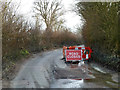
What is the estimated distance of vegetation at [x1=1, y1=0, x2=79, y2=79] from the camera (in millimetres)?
12258

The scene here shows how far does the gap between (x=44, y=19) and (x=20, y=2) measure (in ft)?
81.6

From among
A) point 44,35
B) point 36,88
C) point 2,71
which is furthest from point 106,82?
point 44,35

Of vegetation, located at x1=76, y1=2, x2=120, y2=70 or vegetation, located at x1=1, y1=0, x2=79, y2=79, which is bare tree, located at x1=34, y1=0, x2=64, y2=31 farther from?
vegetation, located at x1=76, y1=2, x2=120, y2=70

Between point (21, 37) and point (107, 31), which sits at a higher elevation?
point (107, 31)

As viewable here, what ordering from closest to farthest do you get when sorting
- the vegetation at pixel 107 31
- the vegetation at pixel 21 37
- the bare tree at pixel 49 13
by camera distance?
1. the vegetation at pixel 107 31
2. the vegetation at pixel 21 37
3. the bare tree at pixel 49 13

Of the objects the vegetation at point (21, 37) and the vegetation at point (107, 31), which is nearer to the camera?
the vegetation at point (107, 31)

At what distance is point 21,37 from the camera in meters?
16.7

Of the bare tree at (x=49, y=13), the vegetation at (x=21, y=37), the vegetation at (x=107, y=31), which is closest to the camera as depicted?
the vegetation at (x=107, y=31)

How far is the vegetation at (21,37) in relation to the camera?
1226 cm

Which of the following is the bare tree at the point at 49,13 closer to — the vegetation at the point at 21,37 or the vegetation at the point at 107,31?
the vegetation at the point at 21,37

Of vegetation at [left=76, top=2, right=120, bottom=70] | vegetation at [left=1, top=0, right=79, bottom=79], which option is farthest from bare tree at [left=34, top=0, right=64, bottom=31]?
vegetation at [left=76, top=2, right=120, bottom=70]

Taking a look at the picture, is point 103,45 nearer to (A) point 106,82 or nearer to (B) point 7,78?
(A) point 106,82

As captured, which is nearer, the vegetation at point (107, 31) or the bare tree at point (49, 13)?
the vegetation at point (107, 31)

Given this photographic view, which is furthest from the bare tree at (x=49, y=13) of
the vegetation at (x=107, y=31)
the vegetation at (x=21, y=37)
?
the vegetation at (x=107, y=31)
